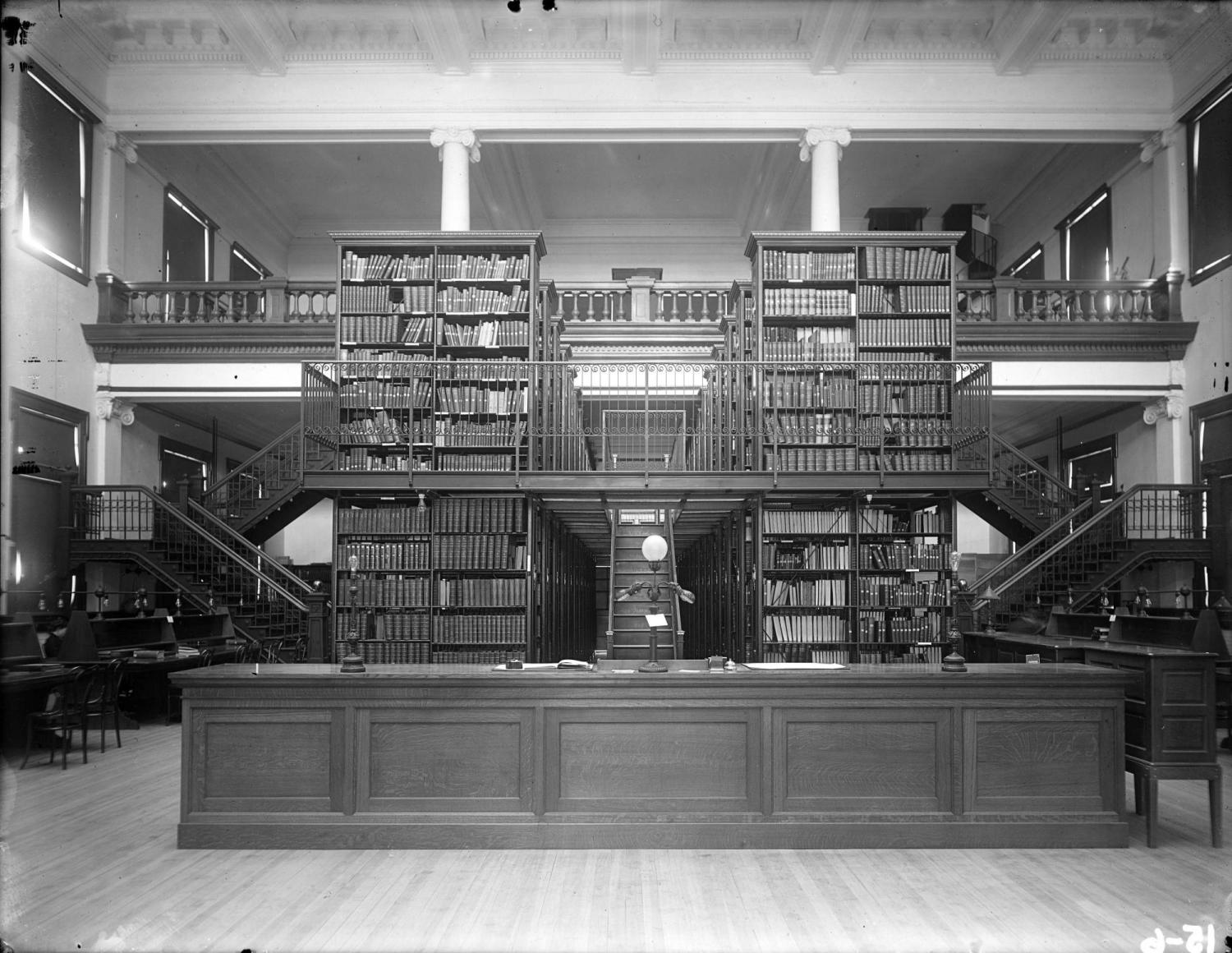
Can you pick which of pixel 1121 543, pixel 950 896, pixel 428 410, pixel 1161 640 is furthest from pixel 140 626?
pixel 1121 543

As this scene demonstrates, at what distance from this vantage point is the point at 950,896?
3.65 meters

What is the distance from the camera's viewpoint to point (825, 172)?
11117 mm

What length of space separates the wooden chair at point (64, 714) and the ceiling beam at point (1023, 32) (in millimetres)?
10125

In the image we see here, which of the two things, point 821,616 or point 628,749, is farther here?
point 821,616

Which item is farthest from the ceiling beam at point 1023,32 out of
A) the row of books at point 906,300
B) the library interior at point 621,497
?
the row of books at point 906,300

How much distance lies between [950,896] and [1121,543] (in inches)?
290

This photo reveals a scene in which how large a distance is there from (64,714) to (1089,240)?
13068 millimetres

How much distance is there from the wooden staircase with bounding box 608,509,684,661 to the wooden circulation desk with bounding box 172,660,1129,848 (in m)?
4.21

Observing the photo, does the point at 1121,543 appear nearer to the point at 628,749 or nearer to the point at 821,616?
the point at 821,616

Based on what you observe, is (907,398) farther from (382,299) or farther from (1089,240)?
(1089,240)

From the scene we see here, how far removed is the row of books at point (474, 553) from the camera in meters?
9.23

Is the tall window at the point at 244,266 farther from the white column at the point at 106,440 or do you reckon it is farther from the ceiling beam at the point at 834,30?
the ceiling beam at the point at 834,30

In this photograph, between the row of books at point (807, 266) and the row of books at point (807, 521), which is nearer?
the row of books at point (807, 521)

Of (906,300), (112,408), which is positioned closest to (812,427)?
(906,300)
